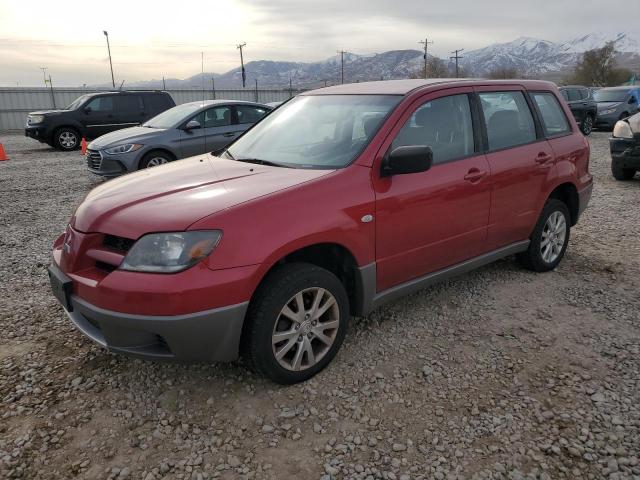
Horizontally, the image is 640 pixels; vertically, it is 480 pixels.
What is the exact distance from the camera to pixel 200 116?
31.1 ft

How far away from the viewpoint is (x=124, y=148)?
28.5ft

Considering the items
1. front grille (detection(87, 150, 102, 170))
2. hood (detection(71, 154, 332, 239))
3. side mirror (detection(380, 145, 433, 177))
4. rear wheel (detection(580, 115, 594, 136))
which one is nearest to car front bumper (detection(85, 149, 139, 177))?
front grille (detection(87, 150, 102, 170))

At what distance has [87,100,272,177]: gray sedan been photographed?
8.65 metres

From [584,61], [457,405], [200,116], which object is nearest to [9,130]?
[200,116]

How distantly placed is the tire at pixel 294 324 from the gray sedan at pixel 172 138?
20.1 ft

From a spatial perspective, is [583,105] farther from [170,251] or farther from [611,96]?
[170,251]

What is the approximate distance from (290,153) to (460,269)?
5.16 feet

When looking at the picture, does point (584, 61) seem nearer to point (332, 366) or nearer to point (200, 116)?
point (200, 116)

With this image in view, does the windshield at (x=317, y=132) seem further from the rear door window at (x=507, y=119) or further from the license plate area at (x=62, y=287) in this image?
the license plate area at (x=62, y=287)

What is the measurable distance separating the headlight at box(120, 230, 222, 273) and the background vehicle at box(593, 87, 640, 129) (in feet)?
64.5

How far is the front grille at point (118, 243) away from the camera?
267cm

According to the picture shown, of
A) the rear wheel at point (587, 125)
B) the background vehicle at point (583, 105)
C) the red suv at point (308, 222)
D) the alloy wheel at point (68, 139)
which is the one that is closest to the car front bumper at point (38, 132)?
the alloy wheel at point (68, 139)

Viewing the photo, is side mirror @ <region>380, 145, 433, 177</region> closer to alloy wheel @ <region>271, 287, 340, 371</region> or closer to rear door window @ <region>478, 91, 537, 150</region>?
alloy wheel @ <region>271, 287, 340, 371</region>

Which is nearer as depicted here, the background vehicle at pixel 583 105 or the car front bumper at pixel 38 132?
the car front bumper at pixel 38 132
